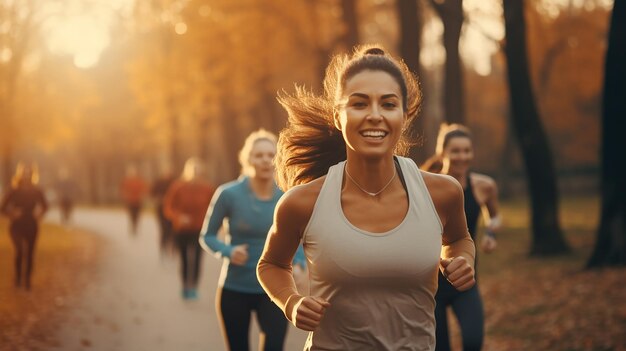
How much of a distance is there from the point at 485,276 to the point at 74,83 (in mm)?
27445

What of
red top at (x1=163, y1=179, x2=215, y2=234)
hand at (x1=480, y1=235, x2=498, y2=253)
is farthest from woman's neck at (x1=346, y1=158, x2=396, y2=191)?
red top at (x1=163, y1=179, x2=215, y2=234)

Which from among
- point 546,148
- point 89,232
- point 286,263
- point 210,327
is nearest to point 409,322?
point 286,263

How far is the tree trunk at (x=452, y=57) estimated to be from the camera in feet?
54.9

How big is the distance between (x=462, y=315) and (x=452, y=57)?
38.6 feet

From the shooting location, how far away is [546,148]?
16594 mm

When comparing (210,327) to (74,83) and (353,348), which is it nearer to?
(353,348)

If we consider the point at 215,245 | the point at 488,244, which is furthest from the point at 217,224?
the point at 488,244

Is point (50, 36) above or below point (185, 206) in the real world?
above

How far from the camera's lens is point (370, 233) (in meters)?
3.37

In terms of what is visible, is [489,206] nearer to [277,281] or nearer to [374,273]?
[277,281]

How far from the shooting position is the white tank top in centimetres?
335

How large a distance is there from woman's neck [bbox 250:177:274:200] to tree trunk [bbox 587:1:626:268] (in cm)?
704

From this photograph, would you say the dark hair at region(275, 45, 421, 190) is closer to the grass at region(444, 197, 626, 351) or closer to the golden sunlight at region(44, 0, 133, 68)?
the grass at region(444, 197, 626, 351)

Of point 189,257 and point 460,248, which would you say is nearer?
point 460,248
